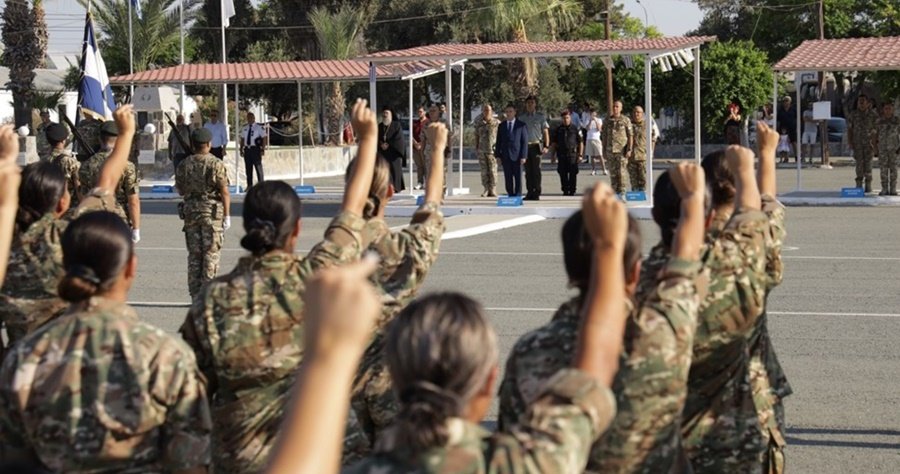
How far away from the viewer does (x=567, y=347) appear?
3.91 meters

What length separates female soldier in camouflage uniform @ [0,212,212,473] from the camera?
13.0 feet

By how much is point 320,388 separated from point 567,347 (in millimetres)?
1528

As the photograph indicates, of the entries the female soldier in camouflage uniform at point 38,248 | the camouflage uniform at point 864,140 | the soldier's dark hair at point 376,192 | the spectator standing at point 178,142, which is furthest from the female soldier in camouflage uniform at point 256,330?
the spectator standing at point 178,142

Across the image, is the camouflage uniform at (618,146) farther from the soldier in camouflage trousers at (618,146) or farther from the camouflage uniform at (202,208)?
the camouflage uniform at (202,208)

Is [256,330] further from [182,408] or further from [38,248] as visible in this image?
[38,248]

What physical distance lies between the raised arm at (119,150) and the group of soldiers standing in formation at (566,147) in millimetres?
17555

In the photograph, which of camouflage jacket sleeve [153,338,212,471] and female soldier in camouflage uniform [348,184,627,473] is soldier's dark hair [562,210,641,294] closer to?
female soldier in camouflage uniform [348,184,627,473]

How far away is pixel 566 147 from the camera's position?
88.2 feet

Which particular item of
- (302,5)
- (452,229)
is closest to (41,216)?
(452,229)

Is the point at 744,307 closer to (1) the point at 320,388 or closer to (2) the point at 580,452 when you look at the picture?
(2) the point at 580,452

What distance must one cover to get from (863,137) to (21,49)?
22.1 meters

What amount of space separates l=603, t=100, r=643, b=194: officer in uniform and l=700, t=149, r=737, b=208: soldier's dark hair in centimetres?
1987

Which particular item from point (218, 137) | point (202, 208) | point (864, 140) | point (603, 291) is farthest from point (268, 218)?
point (218, 137)

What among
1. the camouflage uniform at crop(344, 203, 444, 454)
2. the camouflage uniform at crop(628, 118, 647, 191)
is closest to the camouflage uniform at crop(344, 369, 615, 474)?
the camouflage uniform at crop(344, 203, 444, 454)
